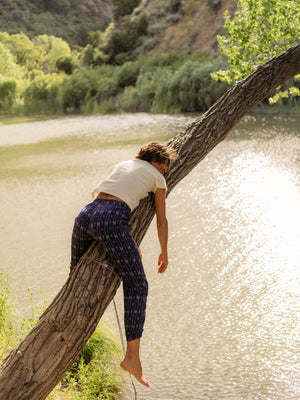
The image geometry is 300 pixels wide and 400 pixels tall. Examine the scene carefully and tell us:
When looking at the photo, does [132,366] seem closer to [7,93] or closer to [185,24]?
[7,93]

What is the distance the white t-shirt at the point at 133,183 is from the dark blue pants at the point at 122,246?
54 mm

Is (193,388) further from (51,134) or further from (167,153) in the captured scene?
(51,134)

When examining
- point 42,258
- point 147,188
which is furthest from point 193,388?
point 42,258

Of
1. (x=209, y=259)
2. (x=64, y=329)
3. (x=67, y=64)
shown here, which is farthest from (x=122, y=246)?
(x=67, y=64)

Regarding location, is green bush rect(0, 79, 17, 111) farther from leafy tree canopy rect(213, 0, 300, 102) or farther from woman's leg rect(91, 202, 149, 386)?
woman's leg rect(91, 202, 149, 386)

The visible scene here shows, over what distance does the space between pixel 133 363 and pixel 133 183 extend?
89cm

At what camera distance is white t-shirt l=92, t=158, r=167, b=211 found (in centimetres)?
255

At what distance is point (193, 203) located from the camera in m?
7.71

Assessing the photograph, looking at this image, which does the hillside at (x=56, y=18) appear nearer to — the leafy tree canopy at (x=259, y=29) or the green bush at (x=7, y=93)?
the green bush at (x=7, y=93)

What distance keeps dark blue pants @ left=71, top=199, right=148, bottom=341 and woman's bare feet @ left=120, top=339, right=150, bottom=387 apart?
0.04 meters

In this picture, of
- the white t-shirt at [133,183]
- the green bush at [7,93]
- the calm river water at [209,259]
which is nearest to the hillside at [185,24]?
the green bush at [7,93]

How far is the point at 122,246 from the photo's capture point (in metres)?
2.43

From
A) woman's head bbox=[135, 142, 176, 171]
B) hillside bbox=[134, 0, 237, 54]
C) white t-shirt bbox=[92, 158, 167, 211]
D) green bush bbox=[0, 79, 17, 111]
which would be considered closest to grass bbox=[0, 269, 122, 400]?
white t-shirt bbox=[92, 158, 167, 211]

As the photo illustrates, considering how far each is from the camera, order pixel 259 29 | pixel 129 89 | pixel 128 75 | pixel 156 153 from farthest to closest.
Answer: pixel 128 75
pixel 129 89
pixel 259 29
pixel 156 153
